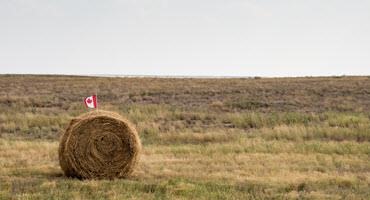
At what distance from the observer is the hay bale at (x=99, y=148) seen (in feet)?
43.8

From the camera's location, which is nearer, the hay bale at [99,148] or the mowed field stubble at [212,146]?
the mowed field stubble at [212,146]

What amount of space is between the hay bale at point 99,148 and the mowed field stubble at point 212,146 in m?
0.45

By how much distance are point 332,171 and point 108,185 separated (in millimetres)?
→ 5357

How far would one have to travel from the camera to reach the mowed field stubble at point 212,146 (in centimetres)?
1155

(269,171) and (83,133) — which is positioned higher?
(83,133)

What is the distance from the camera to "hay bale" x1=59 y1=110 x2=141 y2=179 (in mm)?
13336

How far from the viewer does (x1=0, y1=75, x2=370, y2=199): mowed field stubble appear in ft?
37.9

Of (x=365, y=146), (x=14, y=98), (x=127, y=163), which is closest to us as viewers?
(x=127, y=163)

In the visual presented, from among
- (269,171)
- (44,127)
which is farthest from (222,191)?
(44,127)

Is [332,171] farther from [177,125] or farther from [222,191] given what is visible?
[177,125]

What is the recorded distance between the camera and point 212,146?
19.1 m

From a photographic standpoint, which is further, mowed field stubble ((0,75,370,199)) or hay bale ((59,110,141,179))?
hay bale ((59,110,141,179))

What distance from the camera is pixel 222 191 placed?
1134cm

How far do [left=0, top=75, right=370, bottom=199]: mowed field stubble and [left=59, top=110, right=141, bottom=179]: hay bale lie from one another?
1.49 feet
